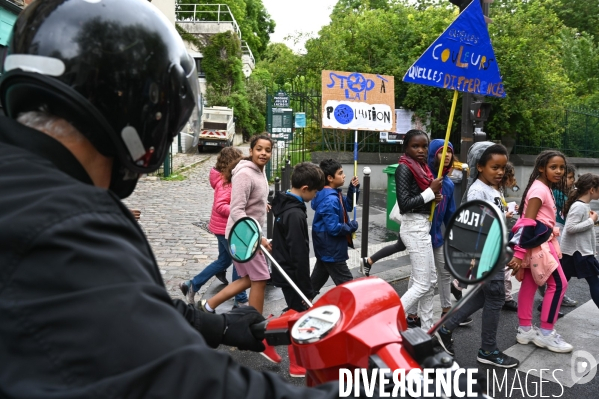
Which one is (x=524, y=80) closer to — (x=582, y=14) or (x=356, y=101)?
(x=356, y=101)

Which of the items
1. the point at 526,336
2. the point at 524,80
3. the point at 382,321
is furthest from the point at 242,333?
the point at 524,80

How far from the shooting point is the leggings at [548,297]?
4477 mm

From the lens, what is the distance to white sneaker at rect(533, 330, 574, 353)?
438 centimetres

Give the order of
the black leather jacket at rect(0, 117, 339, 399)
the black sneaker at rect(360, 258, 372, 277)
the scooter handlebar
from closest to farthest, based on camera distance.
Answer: the black leather jacket at rect(0, 117, 339, 399)
the scooter handlebar
the black sneaker at rect(360, 258, 372, 277)

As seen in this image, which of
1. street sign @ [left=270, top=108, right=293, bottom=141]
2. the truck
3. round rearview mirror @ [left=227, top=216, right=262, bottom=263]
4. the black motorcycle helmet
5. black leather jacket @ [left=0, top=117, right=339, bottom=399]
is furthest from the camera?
the truck

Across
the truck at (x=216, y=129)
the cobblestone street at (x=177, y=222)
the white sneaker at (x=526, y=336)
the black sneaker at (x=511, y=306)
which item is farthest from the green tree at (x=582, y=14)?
the white sneaker at (x=526, y=336)

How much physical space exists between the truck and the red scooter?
75.2 feet

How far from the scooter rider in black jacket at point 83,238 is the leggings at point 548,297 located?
4090 millimetres

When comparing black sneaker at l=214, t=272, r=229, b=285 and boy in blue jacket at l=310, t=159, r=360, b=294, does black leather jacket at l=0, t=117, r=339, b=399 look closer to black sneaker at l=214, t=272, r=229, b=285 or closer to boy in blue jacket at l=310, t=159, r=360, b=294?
boy in blue jacket at l=310, t=159, r=360, b=294

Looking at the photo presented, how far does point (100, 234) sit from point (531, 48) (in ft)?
48.9

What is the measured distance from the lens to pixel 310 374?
57.7 inches

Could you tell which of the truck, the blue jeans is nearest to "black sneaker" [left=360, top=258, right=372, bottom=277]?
the blue jeans

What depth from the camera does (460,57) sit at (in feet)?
16.2

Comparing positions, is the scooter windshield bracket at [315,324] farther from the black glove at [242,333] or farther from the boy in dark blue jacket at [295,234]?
the boy in dark blue jacket at [295,234]
